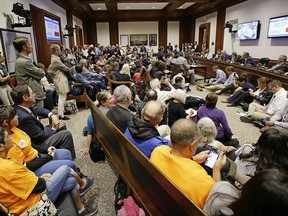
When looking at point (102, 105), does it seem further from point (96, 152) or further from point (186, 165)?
point (186, 165)

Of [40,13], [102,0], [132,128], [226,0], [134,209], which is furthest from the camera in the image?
[226,0]

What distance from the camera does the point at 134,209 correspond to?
150cm

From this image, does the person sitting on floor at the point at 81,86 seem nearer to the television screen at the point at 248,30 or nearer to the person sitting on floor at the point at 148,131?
the person sitting on floor at the point at 148,131

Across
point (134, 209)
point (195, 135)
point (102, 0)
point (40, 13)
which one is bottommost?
point (134, 209)

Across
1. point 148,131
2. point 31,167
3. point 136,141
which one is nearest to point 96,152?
point 31,167

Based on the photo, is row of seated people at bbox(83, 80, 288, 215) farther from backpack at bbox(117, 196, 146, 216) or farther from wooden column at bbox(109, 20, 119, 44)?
wooden column at bbox(109, 20, 119, 44)

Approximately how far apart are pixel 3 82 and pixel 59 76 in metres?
0.96

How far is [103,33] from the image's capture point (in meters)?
15.4

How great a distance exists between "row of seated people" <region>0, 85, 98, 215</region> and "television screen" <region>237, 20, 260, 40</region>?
8.65 metres

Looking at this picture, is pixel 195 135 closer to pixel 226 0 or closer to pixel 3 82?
pixel 3 82

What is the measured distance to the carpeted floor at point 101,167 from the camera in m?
2.09

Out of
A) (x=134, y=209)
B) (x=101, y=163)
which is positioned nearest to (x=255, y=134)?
(x=101, y=163)

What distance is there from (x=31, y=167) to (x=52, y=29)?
684cm

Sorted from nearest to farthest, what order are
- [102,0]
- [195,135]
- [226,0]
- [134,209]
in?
[195,135] → [134,209] → [102,0] → [226,0]
